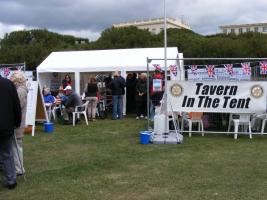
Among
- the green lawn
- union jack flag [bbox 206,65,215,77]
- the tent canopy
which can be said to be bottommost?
the green lawn

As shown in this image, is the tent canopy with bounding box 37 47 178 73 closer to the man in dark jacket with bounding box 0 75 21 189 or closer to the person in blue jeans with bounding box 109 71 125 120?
the person in blue jeans with bounding box 109 71 125 120

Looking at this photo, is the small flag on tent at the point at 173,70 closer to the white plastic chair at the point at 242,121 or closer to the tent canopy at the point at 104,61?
the tent canopy at the point at 104,61

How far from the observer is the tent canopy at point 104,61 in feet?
54.0

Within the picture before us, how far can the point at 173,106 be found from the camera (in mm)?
10516

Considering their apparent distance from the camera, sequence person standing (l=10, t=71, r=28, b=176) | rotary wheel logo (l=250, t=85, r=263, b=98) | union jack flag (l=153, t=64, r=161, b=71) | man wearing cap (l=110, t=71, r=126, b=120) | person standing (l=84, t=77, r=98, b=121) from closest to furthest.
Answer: person standing (l=10, t=71, r=28, b=176) → rotary wheel logo (l=250, t=85, r=263, b=98) → person standing (l=84, t=77, r=98, b=121) → union jack flag (l=153, t=64, r=161, b=71) → man wearing cap (l=110, t=71, r=126, b=120)

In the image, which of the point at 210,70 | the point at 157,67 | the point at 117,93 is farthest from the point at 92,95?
the point at 210,70

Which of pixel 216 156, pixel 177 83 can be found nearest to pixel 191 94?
pixel 177 83

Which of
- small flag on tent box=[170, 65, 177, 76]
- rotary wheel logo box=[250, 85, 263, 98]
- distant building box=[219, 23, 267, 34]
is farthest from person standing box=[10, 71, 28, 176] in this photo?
distant building box=[219, 23, 267, 34]

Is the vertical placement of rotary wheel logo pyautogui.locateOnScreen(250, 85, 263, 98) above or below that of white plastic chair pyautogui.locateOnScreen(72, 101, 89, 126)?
above

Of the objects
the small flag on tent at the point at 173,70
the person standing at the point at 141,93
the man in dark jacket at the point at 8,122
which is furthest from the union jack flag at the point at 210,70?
the man in dark jacket at the point at 8,122

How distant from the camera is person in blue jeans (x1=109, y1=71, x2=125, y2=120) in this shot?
15070 mm

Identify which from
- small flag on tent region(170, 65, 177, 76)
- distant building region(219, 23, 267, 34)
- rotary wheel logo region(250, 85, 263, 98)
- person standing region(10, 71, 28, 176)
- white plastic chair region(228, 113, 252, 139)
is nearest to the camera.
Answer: person standing region(10, 71, 28, 176)

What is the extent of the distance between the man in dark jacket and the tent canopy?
1012cm

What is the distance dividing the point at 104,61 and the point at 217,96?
759cm
